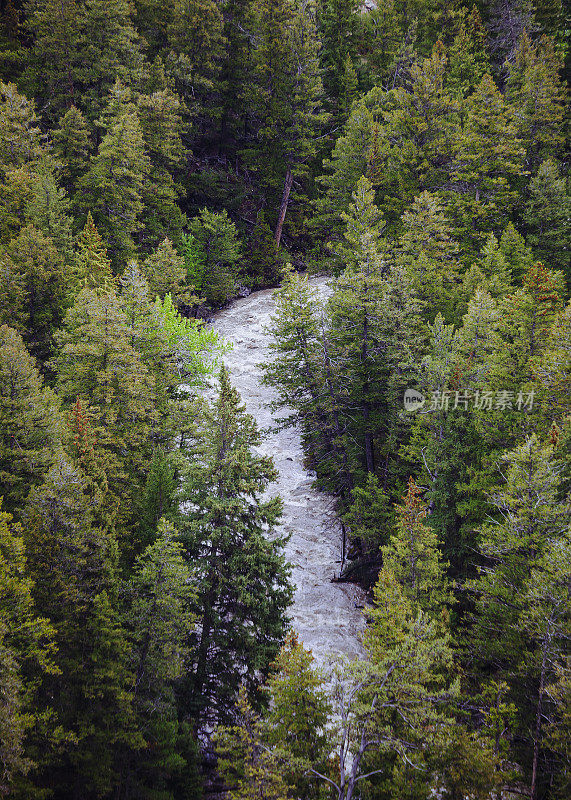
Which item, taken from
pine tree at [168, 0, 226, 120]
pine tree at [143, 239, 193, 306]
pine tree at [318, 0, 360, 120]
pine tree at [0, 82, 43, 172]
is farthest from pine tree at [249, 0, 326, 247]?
pine tree at [0, 82, 43, 172]

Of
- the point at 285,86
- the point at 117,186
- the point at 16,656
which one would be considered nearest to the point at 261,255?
the point at 285,86

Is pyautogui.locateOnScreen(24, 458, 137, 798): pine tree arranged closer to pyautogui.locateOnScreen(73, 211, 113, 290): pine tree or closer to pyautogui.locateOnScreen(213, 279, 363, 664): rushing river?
pyautogui.locateOnScreen(213, 279, 363, 664): rushing river

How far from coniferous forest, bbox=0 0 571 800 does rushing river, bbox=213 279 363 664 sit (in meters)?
0.77

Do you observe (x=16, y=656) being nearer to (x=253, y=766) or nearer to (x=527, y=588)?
(x=253, y=766)

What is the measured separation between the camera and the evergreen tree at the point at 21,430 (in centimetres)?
1466

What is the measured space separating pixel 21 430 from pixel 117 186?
63.5ft

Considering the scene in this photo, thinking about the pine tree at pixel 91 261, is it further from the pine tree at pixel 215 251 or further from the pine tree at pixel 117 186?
the pine tree at pixel 215 251

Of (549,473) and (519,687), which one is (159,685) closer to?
(519,687)

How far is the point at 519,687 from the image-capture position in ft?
43.1

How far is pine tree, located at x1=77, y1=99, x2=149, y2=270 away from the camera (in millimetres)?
28578

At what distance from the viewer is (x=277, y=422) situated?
74.5ft

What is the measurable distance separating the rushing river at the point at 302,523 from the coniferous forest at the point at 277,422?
767 mm

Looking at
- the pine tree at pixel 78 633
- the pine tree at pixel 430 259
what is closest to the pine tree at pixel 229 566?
the pine tree at pixel 78 633

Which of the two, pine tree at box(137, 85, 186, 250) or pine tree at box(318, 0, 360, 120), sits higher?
pine tree at box(318, 0, 360, 120)
